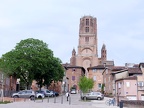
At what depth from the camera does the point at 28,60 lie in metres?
55.6

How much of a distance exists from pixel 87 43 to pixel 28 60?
7587 centimetres

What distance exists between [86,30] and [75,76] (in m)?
37.7

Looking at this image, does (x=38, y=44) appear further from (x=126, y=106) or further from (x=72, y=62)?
(x=72, y=62)

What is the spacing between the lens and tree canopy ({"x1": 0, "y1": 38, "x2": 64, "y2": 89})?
54.6 m

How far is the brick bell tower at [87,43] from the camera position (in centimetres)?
12296

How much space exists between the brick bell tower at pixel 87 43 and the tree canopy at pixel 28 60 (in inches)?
2476

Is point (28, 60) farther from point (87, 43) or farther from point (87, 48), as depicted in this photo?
point (87, 43)

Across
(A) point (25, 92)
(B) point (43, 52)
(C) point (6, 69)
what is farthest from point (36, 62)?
(A) point (25, 92)

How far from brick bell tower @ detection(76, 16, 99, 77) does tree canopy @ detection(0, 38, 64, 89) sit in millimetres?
62881

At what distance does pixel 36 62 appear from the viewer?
55.7 m

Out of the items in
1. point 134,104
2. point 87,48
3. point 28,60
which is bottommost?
point 134,104

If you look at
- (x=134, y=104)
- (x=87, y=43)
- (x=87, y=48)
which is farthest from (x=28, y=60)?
(x=87, y=43)

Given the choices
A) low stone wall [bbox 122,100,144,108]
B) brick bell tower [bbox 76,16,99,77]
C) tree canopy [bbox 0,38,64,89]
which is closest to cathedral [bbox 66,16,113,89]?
brick bell tower [bbox 76,16,99,77]

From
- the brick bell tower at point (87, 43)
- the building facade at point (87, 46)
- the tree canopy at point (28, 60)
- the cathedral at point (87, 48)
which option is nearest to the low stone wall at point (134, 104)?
the tree canopy at point (28, 60)
